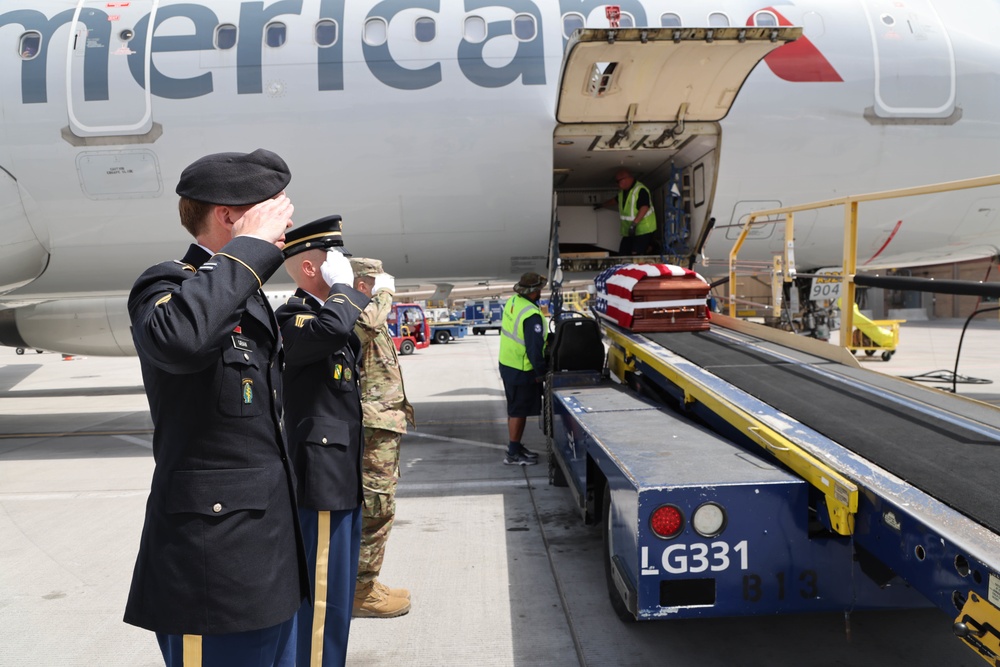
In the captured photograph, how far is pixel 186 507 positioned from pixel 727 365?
3527 mm

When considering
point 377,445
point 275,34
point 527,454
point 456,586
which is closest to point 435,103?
point 275,34

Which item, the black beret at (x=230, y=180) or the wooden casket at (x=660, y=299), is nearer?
the black beret at (x=230, y=180)

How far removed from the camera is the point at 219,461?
1.57 m

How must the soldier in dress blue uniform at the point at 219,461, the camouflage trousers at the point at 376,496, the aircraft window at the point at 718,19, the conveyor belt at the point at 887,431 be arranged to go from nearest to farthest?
the soldier in dress blue uniform at the point at 219,461, the conveyor belt at the point at 887,431, the camouflage trousers at the point at 376,496, the aircraft window at the point at 718,19

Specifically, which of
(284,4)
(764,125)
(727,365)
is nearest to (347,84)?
(284,4)

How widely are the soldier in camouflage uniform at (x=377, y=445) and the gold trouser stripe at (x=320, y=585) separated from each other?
0.74 m

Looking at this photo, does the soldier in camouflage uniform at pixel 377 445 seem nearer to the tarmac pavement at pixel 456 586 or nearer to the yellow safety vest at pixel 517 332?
the tarmac pavement at pixel 456 586

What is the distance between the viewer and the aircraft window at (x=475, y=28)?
6254mm

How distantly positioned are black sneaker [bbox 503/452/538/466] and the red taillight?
3.85 m

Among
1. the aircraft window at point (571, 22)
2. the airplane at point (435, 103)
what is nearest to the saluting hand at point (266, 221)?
the airplane at point (435, 103)

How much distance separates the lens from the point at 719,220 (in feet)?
22.0

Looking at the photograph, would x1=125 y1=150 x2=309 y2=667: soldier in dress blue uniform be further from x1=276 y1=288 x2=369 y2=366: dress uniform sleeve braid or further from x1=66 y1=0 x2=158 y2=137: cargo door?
x1=66 y1=0 x2=158 y2=137: cargo door

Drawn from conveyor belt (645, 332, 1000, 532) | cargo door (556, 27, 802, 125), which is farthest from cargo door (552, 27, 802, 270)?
conveyor belt (645, 332, 1000, 532)

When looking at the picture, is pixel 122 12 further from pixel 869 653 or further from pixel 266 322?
pixel 869 653
